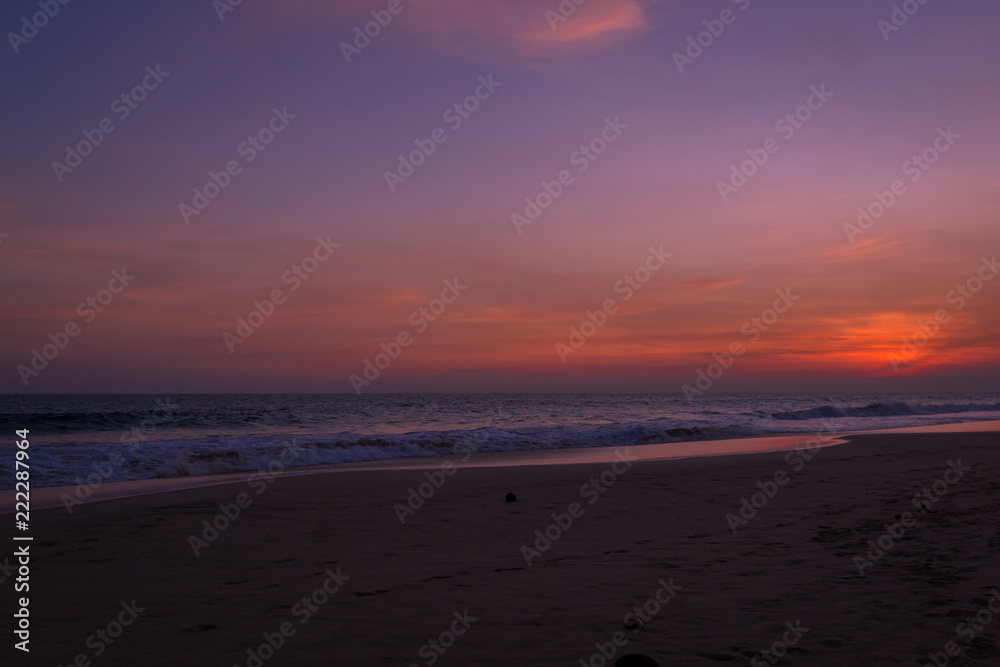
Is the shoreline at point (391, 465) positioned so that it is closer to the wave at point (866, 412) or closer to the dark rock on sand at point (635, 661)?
the dark rock on sand at point (635, 661)

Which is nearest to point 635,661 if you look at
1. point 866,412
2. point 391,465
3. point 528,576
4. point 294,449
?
point 528,576

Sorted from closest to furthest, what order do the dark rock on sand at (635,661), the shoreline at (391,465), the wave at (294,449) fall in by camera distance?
the dark rock on sand at (635,661) → the shoreline at (391,465) → the wave at (294,449)

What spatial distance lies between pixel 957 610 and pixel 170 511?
9.97 metres

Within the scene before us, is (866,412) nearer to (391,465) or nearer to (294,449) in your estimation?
(391,465)

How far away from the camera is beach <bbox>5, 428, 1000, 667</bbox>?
4.52 meters

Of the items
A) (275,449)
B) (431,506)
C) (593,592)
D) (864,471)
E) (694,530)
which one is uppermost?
(593,592)

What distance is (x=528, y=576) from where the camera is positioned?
20.8 ft

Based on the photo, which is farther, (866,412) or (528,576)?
(866,412)

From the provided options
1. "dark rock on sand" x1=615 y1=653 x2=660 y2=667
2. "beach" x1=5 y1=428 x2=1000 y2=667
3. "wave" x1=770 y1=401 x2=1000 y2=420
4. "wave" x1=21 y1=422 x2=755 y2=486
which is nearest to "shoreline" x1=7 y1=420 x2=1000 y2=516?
"wave" x1=21 y1=422 x2=755 y2=486

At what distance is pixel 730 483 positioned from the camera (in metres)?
12.4

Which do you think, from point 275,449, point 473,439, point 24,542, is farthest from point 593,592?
point 473,439

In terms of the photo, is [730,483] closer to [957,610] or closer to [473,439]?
[957,610]

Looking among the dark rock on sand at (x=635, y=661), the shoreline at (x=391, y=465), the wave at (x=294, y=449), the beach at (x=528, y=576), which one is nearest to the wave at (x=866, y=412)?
the wave at (x=294, y=449)

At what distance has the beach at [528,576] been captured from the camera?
4520mm
